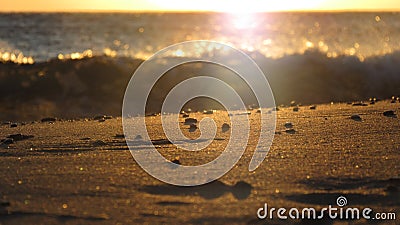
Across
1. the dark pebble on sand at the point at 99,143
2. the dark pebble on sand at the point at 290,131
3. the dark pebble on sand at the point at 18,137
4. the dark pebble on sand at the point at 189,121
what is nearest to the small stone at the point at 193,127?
the dark pebble on sand at the point at 189,121

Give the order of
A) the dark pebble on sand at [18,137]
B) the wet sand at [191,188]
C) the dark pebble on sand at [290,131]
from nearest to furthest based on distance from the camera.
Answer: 1. the wet sand at [191,188]
2. the dark pebble on sand at [18,137]
3. the dark pebble on sand at [290,131]

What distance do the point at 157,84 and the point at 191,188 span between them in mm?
6751

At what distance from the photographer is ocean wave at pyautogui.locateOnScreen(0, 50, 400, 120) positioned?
8.42m

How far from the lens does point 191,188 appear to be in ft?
9.77

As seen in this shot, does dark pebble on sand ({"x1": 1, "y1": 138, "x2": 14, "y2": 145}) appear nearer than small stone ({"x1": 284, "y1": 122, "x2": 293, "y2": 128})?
Yes

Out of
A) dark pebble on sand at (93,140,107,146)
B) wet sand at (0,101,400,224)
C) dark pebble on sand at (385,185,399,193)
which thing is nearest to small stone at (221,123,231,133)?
wet sand at (0,101,400,224)

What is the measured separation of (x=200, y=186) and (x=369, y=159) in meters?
1.09

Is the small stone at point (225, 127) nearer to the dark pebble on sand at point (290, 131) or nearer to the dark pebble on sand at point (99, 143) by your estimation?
the dark pebble on sand at point (290, 131)

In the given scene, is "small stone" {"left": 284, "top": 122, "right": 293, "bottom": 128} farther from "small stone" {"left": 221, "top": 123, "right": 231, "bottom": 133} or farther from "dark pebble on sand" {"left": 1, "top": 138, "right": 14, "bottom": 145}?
"dark pebble on sand" {"left": 1, "top": 138, "right": 14, "bottom": 145}

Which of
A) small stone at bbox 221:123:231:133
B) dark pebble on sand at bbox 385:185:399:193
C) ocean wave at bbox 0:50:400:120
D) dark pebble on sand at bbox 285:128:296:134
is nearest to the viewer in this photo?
dark pebble on sand at bbox 385:185:399:193

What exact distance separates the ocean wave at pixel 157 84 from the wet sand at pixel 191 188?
10.0 feet

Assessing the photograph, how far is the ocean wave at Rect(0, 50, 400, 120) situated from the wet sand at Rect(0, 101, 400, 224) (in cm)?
306

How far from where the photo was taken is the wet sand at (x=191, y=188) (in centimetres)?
262

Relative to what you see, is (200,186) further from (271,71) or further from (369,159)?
(271,71)
